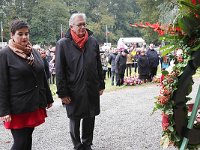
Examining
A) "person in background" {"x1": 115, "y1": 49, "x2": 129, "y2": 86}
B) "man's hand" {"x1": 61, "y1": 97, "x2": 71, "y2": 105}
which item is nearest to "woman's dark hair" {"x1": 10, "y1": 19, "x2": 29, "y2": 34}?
"man's hand" {"x1": 61, "y1": 97, "x2": 71, "y2": 105}

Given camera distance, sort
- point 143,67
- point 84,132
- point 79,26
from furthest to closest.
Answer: point 143,67
point 84,132
point 79,26

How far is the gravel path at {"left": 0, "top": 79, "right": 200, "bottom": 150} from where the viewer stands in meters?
5.34

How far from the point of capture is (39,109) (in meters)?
3.80

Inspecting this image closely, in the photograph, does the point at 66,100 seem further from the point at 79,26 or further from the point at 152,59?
the point at 152,59

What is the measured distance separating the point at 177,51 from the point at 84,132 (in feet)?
7.85

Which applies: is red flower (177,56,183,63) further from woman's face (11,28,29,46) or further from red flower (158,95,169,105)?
woman's face (11,28,29,46)

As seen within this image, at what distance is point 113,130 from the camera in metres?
6.25

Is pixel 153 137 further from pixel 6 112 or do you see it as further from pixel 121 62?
pixel 121 62

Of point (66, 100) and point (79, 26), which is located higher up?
point (79, 26)

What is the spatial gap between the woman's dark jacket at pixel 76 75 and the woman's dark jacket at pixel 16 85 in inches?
27.8

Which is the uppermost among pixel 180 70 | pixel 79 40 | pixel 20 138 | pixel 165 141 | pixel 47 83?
pixel 79 40

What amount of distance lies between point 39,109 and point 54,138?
220 centimetres

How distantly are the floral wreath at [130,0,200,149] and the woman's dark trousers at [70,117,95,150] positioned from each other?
182 cm

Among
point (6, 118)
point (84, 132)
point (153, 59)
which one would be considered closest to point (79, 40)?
point (84, 132)
